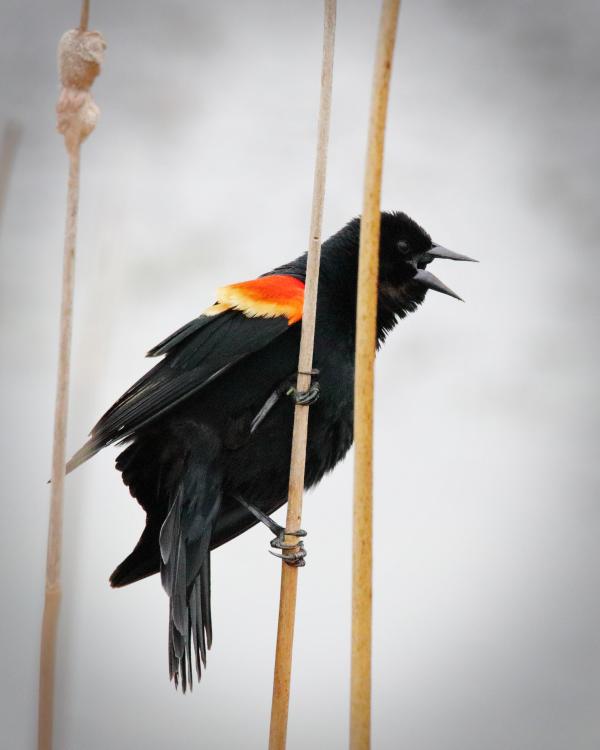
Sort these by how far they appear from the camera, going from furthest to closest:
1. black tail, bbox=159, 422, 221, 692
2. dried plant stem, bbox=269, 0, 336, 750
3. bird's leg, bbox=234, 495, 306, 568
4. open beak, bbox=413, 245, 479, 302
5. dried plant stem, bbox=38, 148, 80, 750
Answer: open beak, bbox=413, 245, 479, 302 < black tail, bbox=159, 422, 221, 692 < bird's leg, bbox=234, 495, 306, 568 < dried plant stem, bbox=269, 0, 336, 750 < dried plant stem, bbox=38, 148, 80, 750

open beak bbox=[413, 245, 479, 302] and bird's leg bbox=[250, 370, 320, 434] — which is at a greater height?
open beak bbox=[413, 245, 479, 302]

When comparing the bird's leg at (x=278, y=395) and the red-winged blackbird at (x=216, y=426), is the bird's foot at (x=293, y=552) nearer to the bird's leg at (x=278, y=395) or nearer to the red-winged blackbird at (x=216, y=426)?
the red-winged blackbird at (x=216, y=426)

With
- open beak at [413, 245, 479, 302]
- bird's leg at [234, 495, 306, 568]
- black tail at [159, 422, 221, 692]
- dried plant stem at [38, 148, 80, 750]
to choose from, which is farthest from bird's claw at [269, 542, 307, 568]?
open beak at [413, 245, 479, 302]

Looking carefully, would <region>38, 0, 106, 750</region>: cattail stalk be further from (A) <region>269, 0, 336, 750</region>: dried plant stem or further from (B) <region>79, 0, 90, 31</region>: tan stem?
(A) <region>269, 0, 336, 750</region>: dried plant stem

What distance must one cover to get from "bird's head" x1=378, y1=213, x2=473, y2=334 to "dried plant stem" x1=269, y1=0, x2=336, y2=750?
50 centimetres

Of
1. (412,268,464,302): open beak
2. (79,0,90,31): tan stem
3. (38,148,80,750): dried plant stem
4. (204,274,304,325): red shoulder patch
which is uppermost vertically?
(412,268,464,302): open beak

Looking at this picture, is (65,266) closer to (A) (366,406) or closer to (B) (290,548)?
(A) (366,406)

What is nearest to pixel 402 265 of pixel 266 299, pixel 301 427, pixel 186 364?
pixel 266 299

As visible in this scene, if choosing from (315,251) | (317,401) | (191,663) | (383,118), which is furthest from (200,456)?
(383,118)

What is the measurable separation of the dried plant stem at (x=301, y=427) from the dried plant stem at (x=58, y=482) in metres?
0.29

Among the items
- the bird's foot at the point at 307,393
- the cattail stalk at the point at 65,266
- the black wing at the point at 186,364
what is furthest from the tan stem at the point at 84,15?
the black wing at the point at 186,364

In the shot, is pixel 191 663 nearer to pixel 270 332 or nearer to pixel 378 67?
pixel 270 332

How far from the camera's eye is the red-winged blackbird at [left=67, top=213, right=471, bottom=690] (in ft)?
4.80

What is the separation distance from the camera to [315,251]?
→ 45.3 inches
